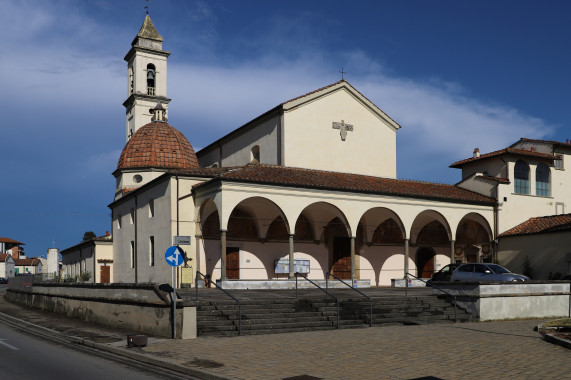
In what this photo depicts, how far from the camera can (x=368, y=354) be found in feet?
39.5

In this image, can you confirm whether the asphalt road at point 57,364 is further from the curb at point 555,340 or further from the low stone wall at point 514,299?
the low stone wall at point 514,299

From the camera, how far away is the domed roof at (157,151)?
131 ft

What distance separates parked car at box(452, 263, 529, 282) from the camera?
24.2 metres

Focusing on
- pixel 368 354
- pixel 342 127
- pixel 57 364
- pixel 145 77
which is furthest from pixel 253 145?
pixel 57 364

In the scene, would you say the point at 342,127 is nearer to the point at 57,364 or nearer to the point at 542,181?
the point at 542,181

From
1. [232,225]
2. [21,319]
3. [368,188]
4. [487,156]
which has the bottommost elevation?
[21,319]

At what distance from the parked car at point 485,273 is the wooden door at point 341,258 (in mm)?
9152

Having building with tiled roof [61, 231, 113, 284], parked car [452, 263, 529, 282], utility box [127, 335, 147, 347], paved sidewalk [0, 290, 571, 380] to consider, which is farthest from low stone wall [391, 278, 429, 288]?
building with tiled roof [61, 231, 113, 284]

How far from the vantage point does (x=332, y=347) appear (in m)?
13.1

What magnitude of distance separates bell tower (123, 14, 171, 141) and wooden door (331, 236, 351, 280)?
24320 millimetres

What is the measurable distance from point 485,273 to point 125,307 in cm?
1499

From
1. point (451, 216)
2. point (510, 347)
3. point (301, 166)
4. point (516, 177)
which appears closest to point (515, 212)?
point (516, 177)

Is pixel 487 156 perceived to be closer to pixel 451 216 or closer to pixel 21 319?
pixel 451 216

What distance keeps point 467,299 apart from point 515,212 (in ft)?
56.6
